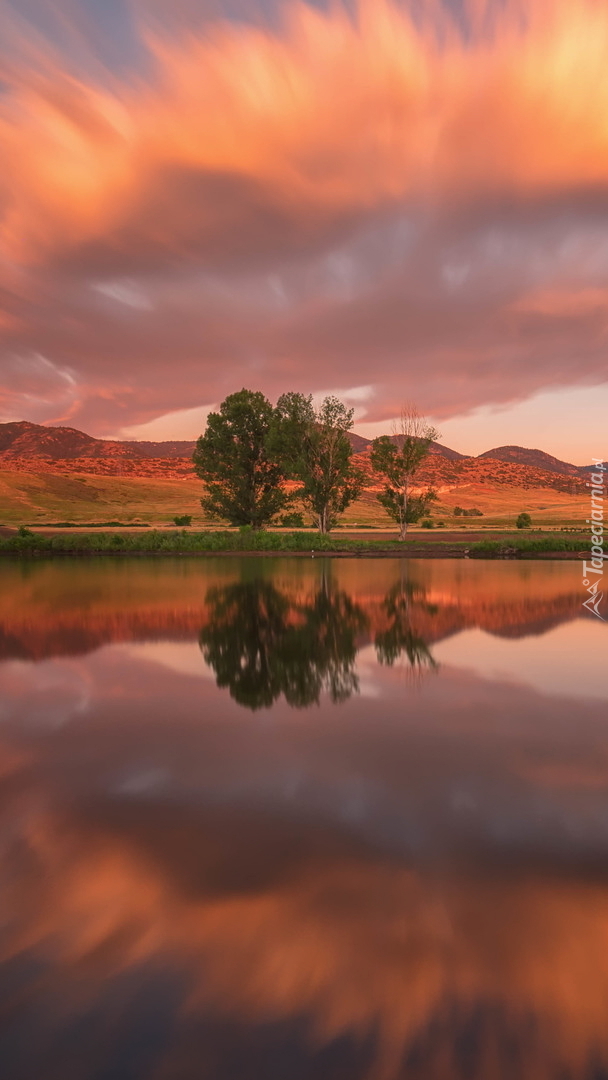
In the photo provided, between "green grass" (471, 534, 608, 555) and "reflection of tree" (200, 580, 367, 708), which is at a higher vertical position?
"reflection of tree" (200, 580, 367, 708)

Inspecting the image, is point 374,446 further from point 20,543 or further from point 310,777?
point 310,777

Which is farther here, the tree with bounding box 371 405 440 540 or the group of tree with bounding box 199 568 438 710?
the tree with bounding box 371 405 440 540

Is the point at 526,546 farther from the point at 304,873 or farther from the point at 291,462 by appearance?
the point at 304,873


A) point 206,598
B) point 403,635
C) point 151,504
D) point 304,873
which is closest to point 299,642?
point 403,635

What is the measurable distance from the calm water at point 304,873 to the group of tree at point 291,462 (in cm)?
4860

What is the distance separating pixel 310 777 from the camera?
6.48 metres

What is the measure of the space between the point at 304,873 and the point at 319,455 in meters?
56.4

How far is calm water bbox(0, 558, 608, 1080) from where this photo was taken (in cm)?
326

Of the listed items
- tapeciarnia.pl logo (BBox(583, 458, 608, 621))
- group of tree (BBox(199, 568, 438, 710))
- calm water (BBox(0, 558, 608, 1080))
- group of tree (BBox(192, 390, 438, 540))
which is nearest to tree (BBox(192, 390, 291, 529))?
group of tree (BBox(192, 390, 438, 540))

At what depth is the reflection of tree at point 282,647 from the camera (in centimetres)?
1013

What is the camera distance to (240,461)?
61.9m

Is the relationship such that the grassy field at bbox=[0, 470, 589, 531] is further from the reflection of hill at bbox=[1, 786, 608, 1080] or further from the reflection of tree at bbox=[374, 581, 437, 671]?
the reflection of hill at bbox=[1, 786, 608, 1080]

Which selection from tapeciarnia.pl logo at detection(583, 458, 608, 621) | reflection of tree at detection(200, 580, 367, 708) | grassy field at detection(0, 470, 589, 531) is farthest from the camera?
grassy field at detection(0, 470, 589, 531)

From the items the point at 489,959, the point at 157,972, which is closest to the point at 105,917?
the point at 157,972
